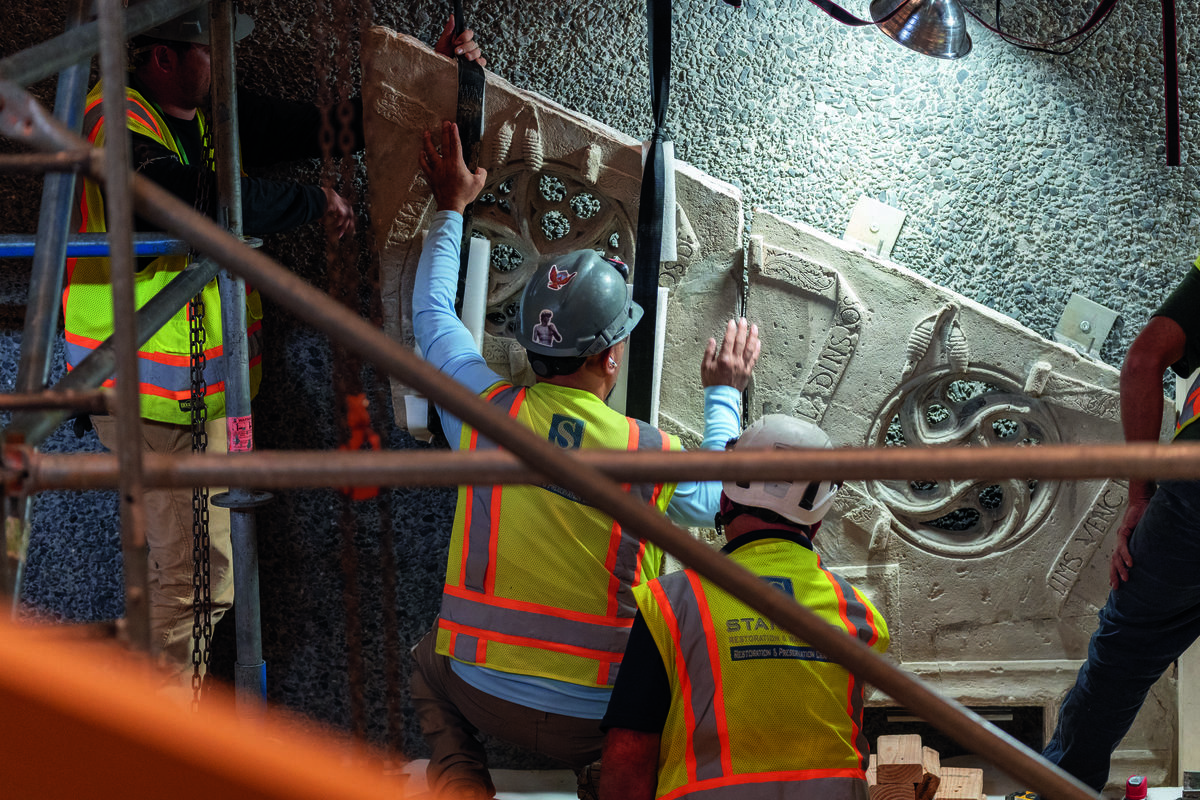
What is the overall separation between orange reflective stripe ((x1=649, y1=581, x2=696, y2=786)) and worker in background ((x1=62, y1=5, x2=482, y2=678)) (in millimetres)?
1655

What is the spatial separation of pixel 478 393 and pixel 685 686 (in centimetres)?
→ 105

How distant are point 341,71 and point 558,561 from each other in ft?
6.25

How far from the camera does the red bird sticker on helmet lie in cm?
281

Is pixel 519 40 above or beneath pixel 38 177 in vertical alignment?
above

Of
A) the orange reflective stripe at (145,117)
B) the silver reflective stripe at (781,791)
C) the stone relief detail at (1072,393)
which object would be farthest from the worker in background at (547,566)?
the stone relief detail at (1072,393)

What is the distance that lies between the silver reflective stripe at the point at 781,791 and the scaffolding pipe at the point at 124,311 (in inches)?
51.1

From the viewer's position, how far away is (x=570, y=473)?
131 centimetres

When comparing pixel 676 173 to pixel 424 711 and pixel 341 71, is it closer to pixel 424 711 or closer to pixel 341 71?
pixel 341 71

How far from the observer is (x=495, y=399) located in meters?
2.70

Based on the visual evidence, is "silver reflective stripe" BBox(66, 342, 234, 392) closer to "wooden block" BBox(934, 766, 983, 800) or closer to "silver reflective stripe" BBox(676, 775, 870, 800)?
"silver reflective stripe" BBox(676, 775, 870, 800)

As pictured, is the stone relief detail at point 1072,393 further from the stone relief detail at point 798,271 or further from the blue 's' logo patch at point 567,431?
the blue 's' logo patch at point 567,431

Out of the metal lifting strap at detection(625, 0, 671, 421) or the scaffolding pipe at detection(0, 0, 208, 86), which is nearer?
the scaffolding pipe at detection(0, 0, 208, 86)

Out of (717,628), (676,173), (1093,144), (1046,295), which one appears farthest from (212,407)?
(1093,144)

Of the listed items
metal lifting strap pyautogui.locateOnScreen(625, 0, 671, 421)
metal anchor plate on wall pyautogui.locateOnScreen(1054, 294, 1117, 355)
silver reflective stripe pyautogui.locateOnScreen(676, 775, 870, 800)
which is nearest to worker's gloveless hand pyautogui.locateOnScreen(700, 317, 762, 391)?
metal lifting strap pyautogui.locateOnScreen(625, 0, 671, 421)
